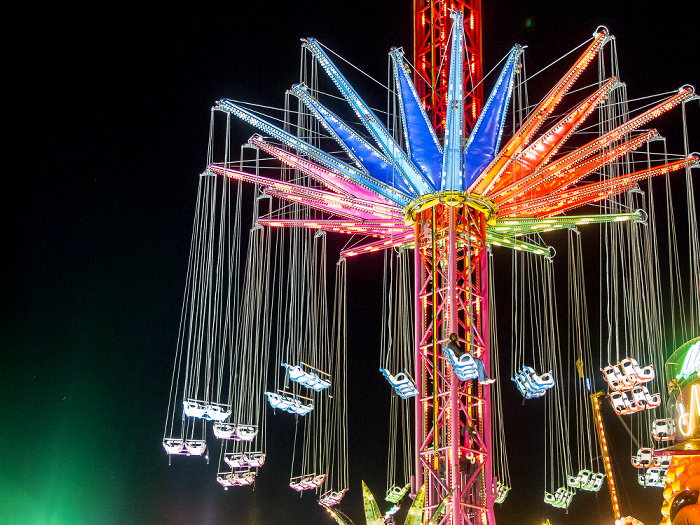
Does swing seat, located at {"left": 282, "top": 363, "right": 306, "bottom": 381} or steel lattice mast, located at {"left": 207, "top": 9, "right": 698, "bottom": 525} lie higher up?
steel lattice mast, located at {"left": 207, "top": 9, "right": 698, "bottom": 525}

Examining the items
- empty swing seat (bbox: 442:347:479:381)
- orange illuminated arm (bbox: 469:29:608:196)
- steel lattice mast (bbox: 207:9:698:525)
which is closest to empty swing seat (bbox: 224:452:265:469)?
steel lattice mast (bbox: 207:9:698:525)

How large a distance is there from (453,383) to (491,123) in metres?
4.53

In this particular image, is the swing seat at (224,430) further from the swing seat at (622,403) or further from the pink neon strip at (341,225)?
the swing seat at (622,403)

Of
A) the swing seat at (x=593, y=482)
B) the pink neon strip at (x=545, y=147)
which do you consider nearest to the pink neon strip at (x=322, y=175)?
the pink neon strip at (x=545, y=147)

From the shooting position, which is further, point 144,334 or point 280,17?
point 280,17

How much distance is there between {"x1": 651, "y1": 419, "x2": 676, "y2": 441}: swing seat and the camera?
32.3 feet

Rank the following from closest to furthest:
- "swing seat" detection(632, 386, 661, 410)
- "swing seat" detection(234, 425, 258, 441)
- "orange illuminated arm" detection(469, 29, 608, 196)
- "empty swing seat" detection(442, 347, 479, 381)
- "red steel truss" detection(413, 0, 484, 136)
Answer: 1. "empty swing seat" detection(442, 347, 479, 381)
2. "swing seat" detection(632, 386, 661, 410)
3. "orange illuminated arm" detection(469, 29, 608, 196)
4. "swing seat" detection(234, 425, 258, 441)
5. "red steel truss" detection(413, 0, 484, 136)

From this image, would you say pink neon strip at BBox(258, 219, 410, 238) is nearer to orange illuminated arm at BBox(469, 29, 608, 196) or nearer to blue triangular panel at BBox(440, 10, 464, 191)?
blue triangular panel at BBox(440, 10, 464, 191)

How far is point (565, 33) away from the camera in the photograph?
2056cm

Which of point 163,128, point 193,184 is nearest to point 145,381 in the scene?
point 193,184

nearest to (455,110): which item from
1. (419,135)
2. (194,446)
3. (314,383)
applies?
(419,135)

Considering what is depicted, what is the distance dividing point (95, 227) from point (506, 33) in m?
12.6

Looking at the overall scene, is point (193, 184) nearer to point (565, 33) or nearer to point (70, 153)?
point (70, 153)

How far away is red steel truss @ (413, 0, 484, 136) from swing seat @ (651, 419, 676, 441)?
734 centimetres
